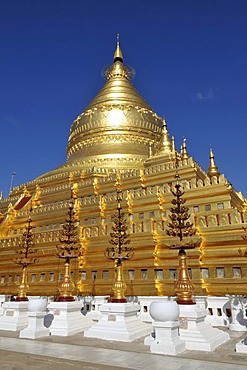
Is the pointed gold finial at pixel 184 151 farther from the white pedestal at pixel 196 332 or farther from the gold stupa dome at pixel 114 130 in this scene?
the white pedestal at pixel 196 332

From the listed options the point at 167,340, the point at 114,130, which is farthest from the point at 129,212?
the point at 114,130

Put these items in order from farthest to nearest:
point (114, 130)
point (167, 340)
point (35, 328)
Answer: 1. point (114, 130)
2. point (35, 328)
3. point (167, 340)

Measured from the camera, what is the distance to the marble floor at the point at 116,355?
21.4ft

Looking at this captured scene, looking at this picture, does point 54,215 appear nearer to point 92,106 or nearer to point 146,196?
point 146,196

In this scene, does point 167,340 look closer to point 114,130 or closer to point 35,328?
point 35,328

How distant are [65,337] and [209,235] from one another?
8.55 m

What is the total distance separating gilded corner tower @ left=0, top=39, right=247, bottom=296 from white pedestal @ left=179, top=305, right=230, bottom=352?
536cm

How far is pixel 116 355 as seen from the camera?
7539mm

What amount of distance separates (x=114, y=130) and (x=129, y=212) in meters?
14.4

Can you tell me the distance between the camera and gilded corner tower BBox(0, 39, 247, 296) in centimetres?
1520

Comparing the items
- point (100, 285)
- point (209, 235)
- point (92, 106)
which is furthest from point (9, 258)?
point (92, 106)

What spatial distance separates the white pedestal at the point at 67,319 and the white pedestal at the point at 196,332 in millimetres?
4427

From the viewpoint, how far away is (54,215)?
2294cm

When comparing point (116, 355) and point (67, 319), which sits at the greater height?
point (67, 319)
